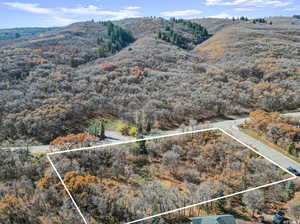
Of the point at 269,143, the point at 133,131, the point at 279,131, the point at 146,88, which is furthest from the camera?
the point at 146,88

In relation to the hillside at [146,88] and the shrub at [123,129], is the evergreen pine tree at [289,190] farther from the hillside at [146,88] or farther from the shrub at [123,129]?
the shrub at [123,129]

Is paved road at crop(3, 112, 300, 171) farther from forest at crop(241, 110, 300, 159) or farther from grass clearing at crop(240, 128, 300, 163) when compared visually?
forest at crop(241, 110, 300, 159)

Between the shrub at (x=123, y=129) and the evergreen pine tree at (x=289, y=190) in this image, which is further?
the shrub at (x=123, y=129)

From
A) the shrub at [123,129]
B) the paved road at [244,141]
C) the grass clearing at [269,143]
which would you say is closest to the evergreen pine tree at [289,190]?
the paved road at [244,141]

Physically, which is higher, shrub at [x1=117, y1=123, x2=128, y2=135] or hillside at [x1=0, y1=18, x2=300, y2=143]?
hillside at [x1=0, y1=18, x2=300, y2=143]

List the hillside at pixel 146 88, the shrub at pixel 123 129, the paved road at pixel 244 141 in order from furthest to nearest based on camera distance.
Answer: the hillside at pixel 146 88, the shrub at pixel 123 129, the paved road at pixel 244 141

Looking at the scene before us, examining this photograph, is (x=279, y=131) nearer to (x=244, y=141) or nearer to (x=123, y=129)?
(x=244, y=141)

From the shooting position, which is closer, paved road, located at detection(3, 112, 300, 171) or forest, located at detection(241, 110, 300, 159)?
paved road, located at detection(3, 112, 300, 171)

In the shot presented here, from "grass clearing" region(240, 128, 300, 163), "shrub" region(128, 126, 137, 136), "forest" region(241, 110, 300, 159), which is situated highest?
"forest" region(241, 110, 300, 159)

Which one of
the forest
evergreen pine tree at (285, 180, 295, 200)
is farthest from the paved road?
evergreen pine tree at (285, 180, 295, 200)

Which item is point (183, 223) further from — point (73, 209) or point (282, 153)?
point (282, 153)

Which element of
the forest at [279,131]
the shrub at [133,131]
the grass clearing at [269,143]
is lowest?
the shrub at [133,131]

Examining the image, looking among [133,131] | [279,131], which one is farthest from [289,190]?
[133,131]
